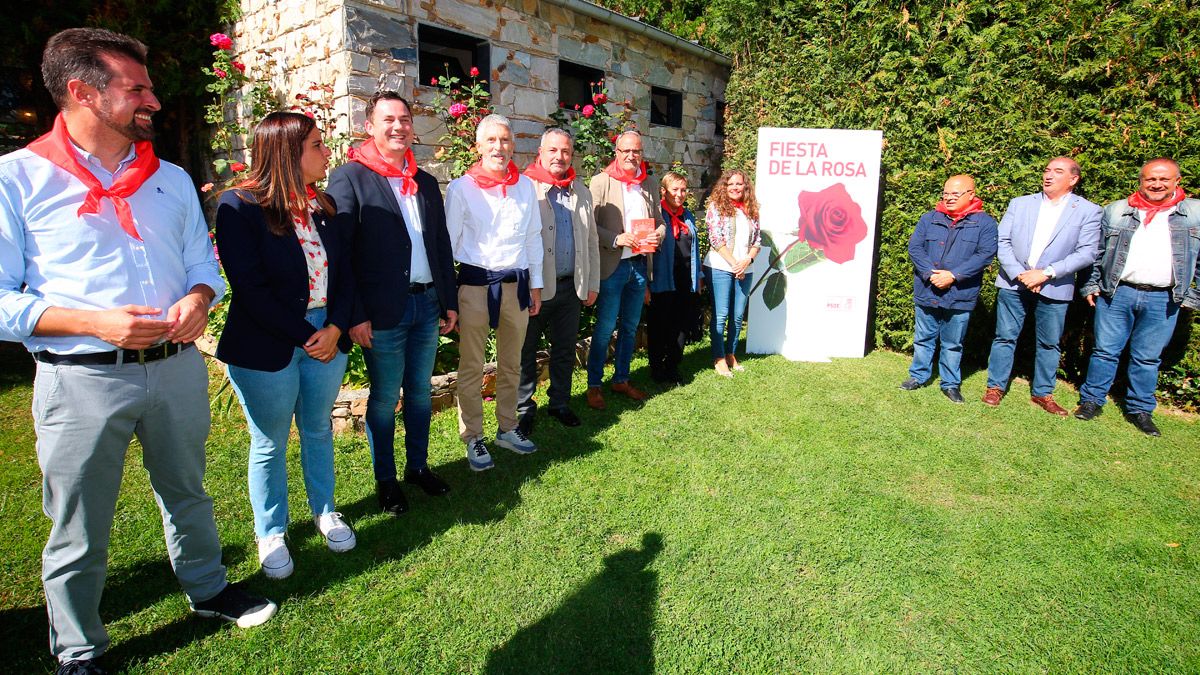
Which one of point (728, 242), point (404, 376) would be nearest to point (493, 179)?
point (404, 376)

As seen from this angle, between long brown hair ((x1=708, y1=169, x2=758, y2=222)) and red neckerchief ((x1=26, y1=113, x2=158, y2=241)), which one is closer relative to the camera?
red neckerchief ((x1=26, y1=113, x2=158, y2=241))

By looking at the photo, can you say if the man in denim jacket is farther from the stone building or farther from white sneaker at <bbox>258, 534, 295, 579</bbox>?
white sneaker at <bbox>258, 534, 295, 579</bbox>

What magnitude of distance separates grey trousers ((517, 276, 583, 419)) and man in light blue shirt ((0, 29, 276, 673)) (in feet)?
7.31

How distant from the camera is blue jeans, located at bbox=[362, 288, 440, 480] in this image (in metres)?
3.14

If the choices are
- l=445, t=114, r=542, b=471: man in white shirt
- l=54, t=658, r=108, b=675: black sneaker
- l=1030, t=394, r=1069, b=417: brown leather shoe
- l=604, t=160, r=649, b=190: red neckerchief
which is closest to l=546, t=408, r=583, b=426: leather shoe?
l=445, t=114, r=542, b=471: man in white shirt

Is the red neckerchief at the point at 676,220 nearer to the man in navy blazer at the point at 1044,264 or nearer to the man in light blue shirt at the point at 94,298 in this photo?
the man in navy blazer at the point at 1044,264

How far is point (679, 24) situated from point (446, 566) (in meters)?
10.7

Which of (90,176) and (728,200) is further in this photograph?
(728,200)

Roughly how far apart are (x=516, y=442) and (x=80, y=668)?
2.36m

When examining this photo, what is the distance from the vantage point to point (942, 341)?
5590 millimetres

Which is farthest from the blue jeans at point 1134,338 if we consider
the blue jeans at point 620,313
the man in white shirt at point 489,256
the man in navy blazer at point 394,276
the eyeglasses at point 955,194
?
the man in navy blazer at point 394,276

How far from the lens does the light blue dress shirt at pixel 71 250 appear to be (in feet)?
6.15

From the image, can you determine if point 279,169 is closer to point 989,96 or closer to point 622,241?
point 622,241

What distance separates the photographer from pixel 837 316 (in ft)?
21.6
